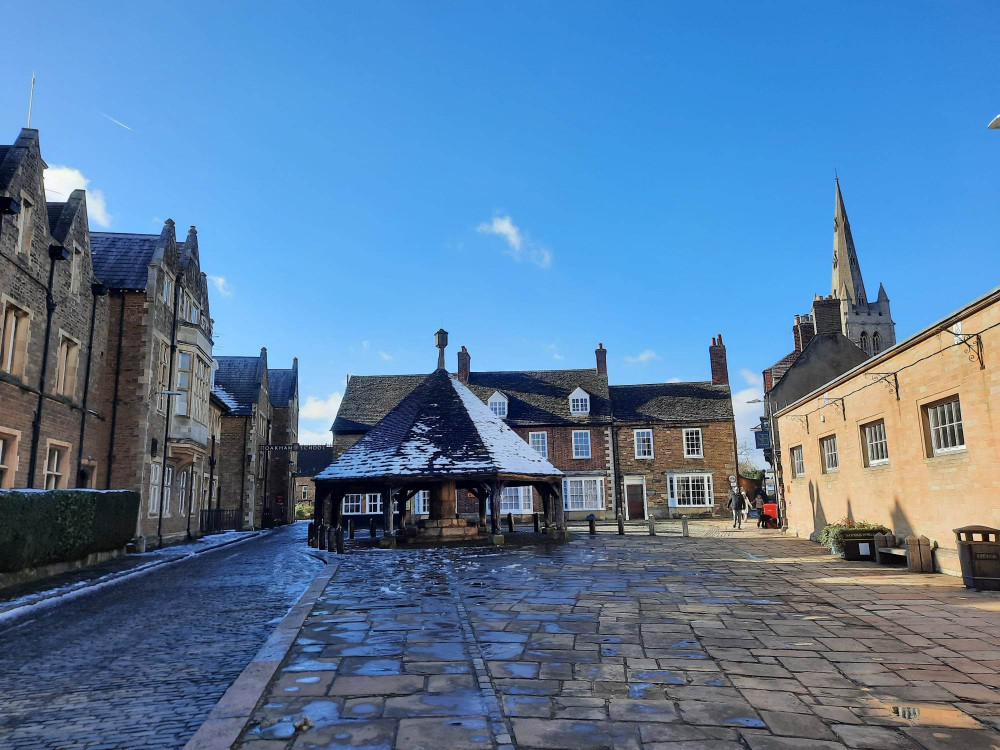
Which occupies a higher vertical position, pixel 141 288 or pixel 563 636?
pixel 141 288

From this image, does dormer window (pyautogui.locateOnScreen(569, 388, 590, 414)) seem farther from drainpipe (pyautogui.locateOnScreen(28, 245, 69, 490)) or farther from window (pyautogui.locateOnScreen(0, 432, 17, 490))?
window (pyautogui.locateOnScreen(0, 432, 17, 490))

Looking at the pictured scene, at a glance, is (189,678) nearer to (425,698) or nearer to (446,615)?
(425,698)

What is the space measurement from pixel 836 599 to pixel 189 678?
827cm

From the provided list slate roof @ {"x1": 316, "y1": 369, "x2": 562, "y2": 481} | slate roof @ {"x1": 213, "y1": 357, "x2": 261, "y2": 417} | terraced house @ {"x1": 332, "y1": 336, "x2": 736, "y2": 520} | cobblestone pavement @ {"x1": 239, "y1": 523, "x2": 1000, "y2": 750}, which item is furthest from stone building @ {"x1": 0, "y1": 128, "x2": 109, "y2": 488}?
terraced house @ {"x1": 332, "y1": 336, "x2": 736, "y2": 520}

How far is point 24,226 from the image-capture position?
16016 mm

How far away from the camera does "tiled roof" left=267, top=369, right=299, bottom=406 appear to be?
47.0 metres

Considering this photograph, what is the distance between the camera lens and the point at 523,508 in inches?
1558

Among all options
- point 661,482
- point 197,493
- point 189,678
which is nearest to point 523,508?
point 661,482

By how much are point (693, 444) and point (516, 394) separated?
11.3m

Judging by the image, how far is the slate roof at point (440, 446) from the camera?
790 inches

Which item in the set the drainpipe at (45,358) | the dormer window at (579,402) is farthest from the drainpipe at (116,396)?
the dormer window at (579,402)

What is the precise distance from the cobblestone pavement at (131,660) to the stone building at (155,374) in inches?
366

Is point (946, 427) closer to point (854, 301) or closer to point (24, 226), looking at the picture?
point (24, 226)

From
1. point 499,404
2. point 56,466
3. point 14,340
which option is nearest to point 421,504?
point 499,404
